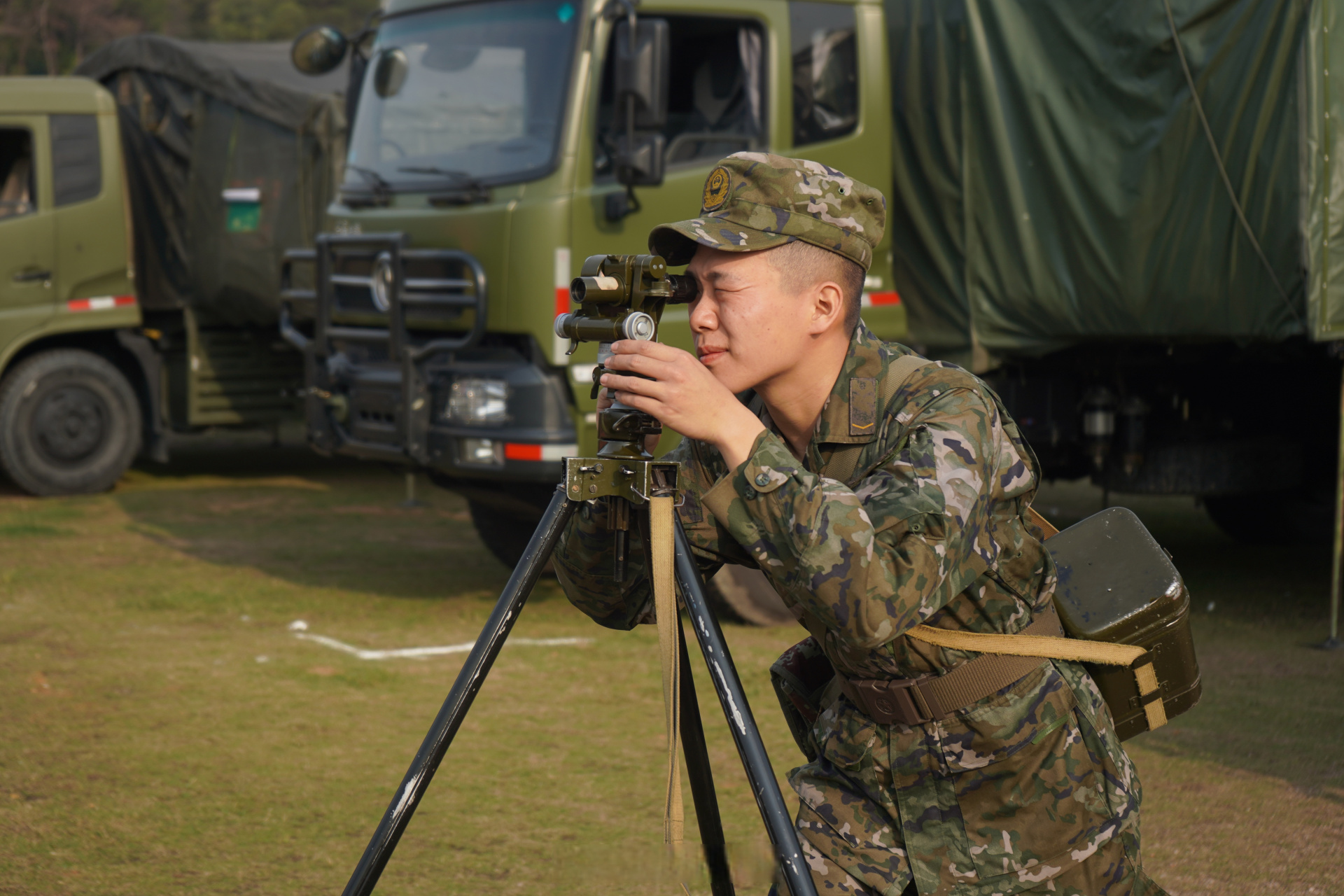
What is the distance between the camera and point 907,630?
6.61ft

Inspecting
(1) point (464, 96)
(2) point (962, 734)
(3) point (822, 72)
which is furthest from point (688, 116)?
(2) point (962, 734)

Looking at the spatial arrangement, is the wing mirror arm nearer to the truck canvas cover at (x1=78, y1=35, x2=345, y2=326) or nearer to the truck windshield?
the truck windshield

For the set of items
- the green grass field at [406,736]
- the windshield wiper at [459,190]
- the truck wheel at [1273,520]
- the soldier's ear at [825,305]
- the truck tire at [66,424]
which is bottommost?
the green grass field at [406,736]

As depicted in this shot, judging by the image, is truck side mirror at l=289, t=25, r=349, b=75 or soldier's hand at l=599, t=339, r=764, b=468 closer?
soldier's hand at l=599, t=339, r=764, b=468

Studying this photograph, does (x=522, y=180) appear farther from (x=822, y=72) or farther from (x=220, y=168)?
(x=220, y=168)

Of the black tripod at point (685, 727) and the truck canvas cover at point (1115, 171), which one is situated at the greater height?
the truck canvas cover at point (1115, 171)

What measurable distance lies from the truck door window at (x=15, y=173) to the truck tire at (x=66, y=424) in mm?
1032

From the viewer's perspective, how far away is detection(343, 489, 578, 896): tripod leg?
2.11m

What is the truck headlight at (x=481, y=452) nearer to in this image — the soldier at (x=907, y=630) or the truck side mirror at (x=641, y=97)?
the truck side mirror at (x=641, y=97)

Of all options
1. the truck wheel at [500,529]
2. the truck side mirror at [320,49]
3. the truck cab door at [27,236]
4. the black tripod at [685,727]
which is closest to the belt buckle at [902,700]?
the black tripod at [685,727]

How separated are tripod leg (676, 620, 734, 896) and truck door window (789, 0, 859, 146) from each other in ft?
15.2

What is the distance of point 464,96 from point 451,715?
16.2 feet

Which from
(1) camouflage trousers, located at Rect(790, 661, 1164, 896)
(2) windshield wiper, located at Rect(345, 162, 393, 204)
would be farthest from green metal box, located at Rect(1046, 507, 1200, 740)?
(2) windshield wiper, located at Rect(345, 162, 393, 204)

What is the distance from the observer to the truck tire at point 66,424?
33.2ft
